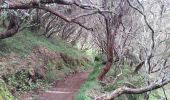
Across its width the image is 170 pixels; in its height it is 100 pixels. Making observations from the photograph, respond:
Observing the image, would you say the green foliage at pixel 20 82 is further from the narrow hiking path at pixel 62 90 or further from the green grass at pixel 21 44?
the green grass at pixel 21 44

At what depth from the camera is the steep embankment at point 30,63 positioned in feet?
48.0

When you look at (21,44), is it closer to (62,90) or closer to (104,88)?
(62,90)

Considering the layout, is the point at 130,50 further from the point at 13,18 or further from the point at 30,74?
the point at 13,18

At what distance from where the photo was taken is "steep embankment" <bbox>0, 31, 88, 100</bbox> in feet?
48.0

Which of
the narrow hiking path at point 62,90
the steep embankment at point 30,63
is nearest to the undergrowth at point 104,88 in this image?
the narrow hiking path at point 62,90

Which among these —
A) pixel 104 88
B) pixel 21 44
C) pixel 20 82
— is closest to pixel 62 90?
pixel 104 88

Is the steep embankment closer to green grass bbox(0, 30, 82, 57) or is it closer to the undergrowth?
Answer: green grass bbox(0, 30, 82, 57)

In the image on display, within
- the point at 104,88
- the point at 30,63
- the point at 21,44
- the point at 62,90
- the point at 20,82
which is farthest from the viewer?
the point at 21,44

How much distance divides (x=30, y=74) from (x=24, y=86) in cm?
116

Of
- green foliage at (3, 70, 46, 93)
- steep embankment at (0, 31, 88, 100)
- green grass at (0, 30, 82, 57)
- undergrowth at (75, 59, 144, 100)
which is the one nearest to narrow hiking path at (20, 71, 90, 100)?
steep embankment at (0, 31, 88, 100)

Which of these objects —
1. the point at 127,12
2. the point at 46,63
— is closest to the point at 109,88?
the point at 127,12

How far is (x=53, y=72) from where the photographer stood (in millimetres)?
19688

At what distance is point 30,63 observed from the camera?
17.0 m

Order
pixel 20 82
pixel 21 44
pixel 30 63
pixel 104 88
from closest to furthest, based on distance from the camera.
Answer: pixel 20 82, pixel 104 88, pixel 30 63, pixel 21 44
